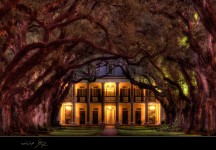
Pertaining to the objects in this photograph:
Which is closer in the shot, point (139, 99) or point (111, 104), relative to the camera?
point (111, 104)

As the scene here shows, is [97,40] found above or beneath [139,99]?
above

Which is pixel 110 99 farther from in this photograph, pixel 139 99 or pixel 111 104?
pixel 139 99

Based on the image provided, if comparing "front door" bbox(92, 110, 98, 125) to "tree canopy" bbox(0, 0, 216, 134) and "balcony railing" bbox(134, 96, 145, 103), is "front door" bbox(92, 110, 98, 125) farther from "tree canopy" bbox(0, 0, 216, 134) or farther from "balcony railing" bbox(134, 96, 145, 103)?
"tree canopy" bbox(0, 0, 216, 134)

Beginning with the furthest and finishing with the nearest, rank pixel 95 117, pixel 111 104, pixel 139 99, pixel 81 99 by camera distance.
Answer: pixel 139 99 → pixel 81 99 → pixel 111 104 → pixel 95 117

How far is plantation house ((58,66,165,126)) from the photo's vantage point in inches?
3585

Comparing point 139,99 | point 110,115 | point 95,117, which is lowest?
point 95,117

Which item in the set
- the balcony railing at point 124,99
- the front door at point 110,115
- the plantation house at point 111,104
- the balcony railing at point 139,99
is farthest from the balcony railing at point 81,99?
the balcony railing at point 139,99

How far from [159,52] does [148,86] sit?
657 inches

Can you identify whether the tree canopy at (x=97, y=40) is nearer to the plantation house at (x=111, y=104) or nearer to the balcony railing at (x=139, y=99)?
the plantation house at (x=111, y=104)

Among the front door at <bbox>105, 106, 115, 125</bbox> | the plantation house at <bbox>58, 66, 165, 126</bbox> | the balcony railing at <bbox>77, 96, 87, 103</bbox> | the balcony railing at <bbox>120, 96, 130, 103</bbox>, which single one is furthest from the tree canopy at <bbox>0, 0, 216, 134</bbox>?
the balcony railing at <bbox>77, 96, 87, 103</bbox>

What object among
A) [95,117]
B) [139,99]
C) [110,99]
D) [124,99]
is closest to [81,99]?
[95,117]

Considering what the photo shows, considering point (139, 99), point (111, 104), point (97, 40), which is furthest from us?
point (139, 99)

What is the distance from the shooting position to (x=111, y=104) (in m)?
92.3
